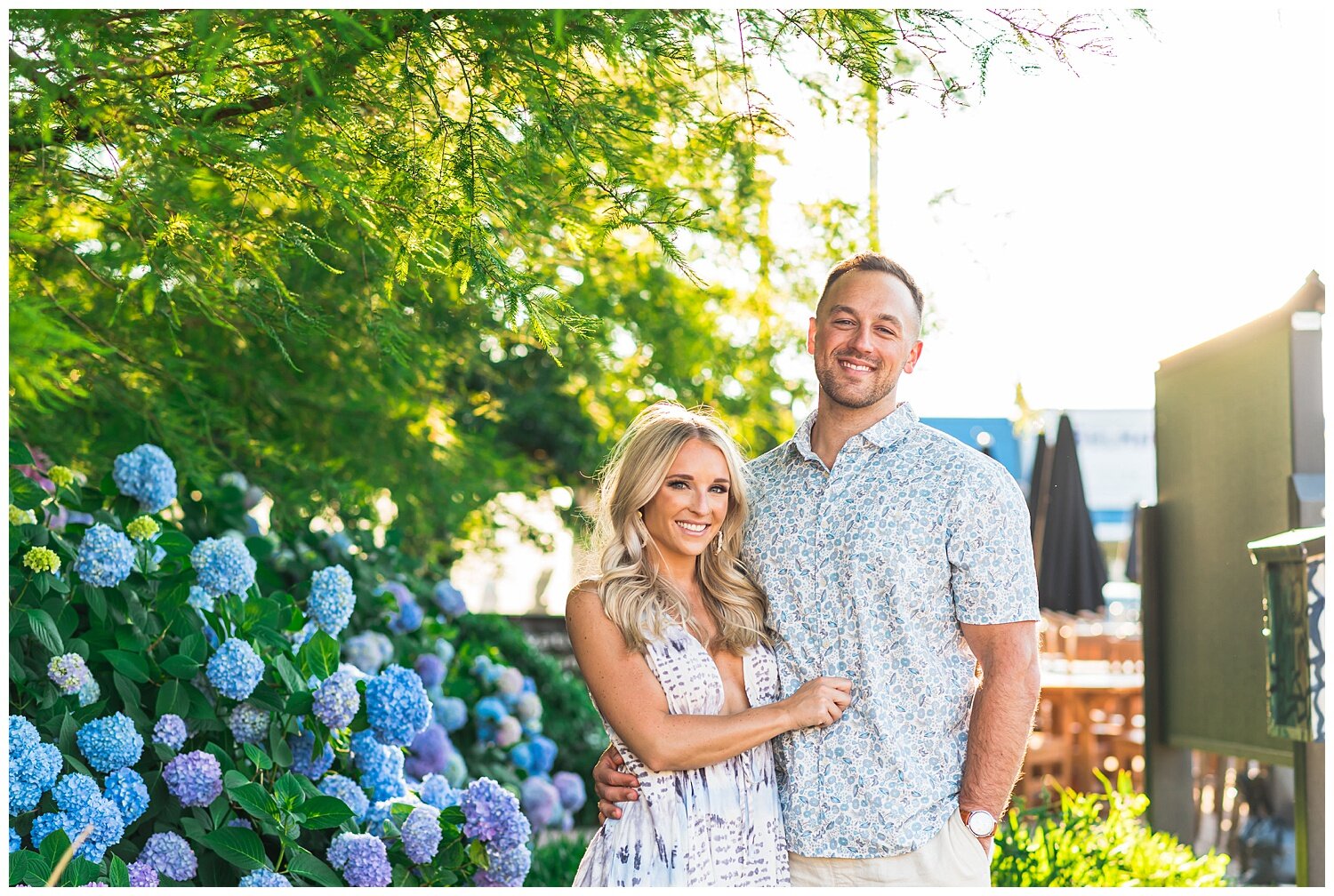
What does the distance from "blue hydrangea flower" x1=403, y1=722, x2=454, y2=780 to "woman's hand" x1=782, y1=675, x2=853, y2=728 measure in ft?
5.83

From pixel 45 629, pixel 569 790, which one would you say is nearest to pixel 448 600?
pixel 569 790

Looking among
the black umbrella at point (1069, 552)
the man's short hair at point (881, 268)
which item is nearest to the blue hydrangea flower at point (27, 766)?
the man's short hair at point (881, 268)

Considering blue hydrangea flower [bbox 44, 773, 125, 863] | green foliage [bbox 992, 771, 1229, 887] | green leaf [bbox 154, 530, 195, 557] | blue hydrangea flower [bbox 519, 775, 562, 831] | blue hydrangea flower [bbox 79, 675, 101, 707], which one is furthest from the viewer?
blue hydrangea flower [bbox 519, 775, 562, 831]

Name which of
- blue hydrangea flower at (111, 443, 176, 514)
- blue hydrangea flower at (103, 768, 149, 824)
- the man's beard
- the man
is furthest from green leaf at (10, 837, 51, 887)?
the man's beard

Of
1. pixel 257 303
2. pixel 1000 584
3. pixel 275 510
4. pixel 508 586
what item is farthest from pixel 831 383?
pixel 508 586

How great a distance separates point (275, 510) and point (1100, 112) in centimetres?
270

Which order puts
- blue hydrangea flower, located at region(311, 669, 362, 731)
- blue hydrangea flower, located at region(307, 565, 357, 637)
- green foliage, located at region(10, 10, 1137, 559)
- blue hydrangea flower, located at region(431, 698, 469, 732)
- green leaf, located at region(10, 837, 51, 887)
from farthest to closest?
blue hydrangea flower, located at region(431, 698, 469, 732), blue hydrangea flower, located at region(307, 565, 357, 637), blue hydrangea flower, located at region(311, 669, 362, 731), green leaf, located at region(10, 837, 51, 887), green foliage, located at region(10, 10, 1137, 559)

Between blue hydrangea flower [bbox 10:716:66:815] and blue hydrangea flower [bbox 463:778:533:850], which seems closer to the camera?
blue hydrangea flower [bbox 10:716:66:815]

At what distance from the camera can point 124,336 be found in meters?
3.19

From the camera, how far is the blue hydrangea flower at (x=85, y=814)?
2320 millimetres

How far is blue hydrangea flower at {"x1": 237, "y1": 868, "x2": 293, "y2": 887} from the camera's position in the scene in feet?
8.25

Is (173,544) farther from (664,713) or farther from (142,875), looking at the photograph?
(664,713)

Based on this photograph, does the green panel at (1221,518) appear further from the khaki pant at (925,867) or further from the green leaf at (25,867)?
the green leaf at (25,867)

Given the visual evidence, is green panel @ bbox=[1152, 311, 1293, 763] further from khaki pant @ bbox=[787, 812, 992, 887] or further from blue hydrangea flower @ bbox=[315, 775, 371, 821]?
blue hydrangea flower @ bbox=[315, 775, 371, 821]
